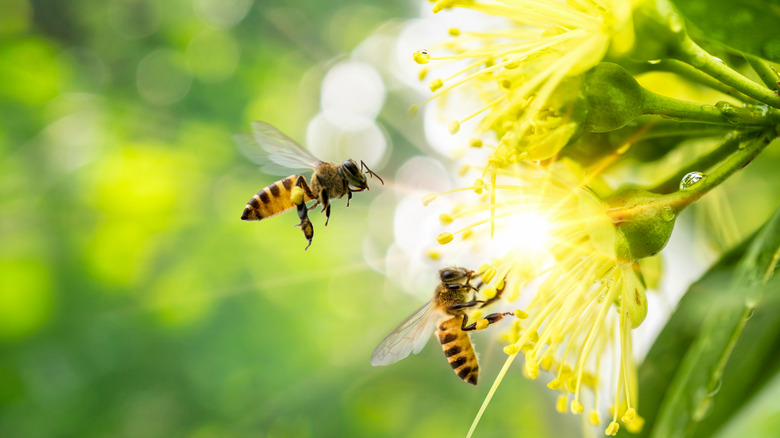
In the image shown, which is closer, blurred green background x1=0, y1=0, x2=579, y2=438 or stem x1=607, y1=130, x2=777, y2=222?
stem x1=607, y1=130, x2=777, y2=222

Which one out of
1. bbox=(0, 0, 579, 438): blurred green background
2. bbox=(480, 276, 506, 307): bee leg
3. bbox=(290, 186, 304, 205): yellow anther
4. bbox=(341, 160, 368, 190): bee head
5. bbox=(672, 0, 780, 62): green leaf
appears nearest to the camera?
bbox=(672, 0, 780, 62): green leaf

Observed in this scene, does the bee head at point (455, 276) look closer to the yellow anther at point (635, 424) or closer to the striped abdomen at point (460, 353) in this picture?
the striped abdomen at point (460, 353)

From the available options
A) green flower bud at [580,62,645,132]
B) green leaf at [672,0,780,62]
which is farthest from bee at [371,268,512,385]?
green leaf at [672,0,780,62]

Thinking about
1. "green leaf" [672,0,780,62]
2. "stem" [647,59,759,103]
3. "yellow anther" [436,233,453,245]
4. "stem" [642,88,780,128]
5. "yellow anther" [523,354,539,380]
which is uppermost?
"green leaf" [672,0,780,62]

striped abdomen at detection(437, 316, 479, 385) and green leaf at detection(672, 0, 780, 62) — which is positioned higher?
green leaf at detection(672, 0, 780, 62)

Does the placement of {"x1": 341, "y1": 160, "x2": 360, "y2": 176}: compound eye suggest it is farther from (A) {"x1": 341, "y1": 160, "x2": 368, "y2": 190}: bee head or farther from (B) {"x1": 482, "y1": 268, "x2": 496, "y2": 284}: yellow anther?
(B) {"x1": 482, "y1": 268, "x2": 496, "y2": 284}: yellow anther

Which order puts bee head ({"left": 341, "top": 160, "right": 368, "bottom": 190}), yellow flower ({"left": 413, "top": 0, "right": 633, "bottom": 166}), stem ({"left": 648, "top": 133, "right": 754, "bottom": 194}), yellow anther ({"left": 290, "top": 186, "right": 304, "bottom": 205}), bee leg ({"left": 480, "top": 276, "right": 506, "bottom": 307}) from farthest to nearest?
bee head ({"left": 341, "top": 160, "right": 368, "bottom": 190}) → yellow anther ({"left": 290, "top": 186, "right": 304, "bottom": 205}) → bee leg ({"left": 480, "top": 276, "right": 506, "bottom": 307}) → stem ({"left": 648, "top": 133, "right": 754, "bottom": 194}) → yellow flower ({"left": 413, "top": 0, "right": 633, "bottom": 166})

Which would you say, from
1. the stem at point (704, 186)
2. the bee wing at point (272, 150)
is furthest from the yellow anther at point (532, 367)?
the bee wing at point (272, 150)

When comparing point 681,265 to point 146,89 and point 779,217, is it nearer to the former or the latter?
point 779,217
